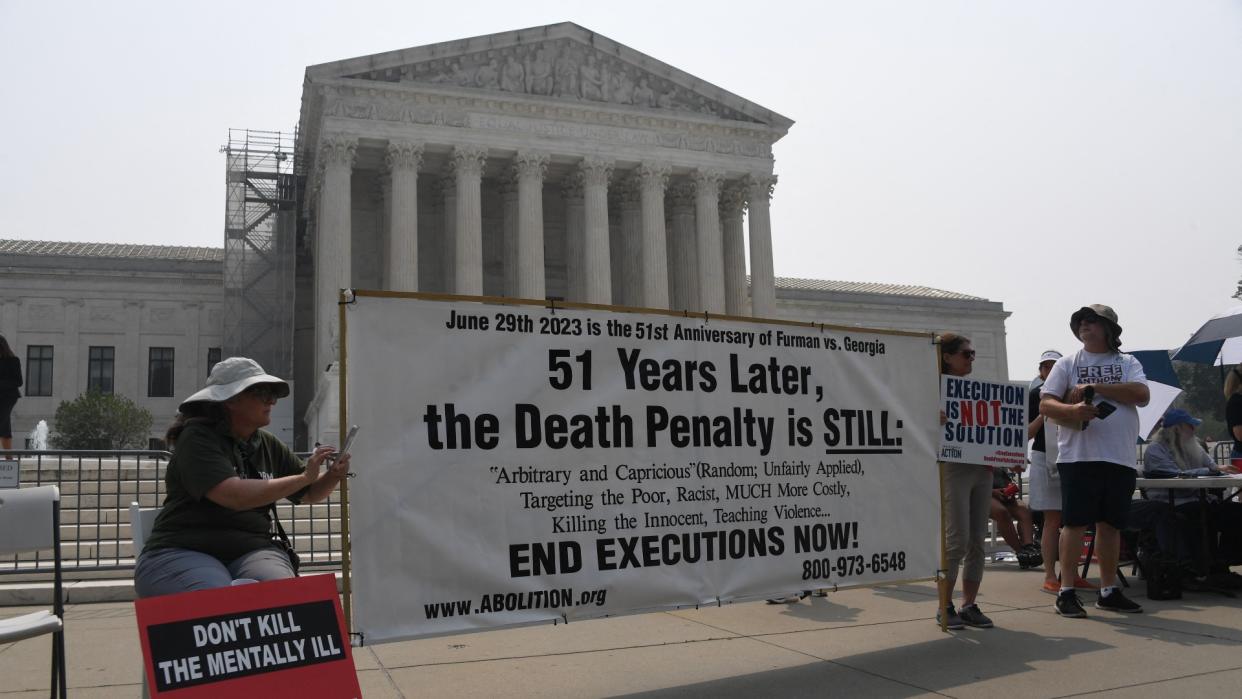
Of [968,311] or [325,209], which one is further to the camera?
[968,311]

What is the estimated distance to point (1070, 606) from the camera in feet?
24.5

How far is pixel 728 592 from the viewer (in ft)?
19.4

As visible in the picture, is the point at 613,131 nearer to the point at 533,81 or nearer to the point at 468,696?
the point at 533,81

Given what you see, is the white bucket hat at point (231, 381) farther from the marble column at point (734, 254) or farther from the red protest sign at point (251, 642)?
the marble column at point (734, 254)

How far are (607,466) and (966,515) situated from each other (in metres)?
3.11

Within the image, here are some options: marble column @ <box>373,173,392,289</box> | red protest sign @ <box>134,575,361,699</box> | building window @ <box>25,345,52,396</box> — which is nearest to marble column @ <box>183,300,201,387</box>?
building window @ <box>25,345,52,396</box>

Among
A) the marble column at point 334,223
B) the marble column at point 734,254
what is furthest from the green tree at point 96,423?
the marble column at point 734,254

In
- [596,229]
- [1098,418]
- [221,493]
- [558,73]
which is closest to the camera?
[221,493]

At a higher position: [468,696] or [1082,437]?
[1082,437]

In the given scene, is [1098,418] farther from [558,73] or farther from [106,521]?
[558,73]

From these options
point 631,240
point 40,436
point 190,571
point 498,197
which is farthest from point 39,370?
point 190,571

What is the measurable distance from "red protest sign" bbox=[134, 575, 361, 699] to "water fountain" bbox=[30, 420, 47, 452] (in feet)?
145

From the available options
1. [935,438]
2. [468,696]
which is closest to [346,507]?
[468,696]

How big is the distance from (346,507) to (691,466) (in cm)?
209
